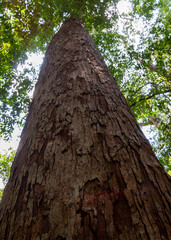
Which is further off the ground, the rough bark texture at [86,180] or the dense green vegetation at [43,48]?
the dense green vegetation at [43,48]

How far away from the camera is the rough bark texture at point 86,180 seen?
69 centimetres

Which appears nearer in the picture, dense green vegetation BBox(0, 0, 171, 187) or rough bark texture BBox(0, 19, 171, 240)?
rough bark texture BBox(0, 19, 171, 240)

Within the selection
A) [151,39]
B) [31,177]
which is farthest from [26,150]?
[151,39]

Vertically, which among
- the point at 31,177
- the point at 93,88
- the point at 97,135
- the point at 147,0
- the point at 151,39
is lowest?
the point at 31,177

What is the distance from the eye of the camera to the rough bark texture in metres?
0.69

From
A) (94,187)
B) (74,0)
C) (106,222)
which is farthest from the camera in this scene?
(74,0)

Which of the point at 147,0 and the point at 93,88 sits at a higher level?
the point at 147,0

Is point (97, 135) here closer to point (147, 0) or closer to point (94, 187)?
point (94, 187)

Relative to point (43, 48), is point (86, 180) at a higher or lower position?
lower

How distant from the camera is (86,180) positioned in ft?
2.70

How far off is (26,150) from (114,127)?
2.47ft

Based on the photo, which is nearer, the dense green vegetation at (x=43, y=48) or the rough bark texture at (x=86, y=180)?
the rough bark texture at (x=86, y=180)

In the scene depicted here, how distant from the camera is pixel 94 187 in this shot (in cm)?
80

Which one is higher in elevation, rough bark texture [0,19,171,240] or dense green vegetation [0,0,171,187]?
dense green vegetation [0,0,171,187]
